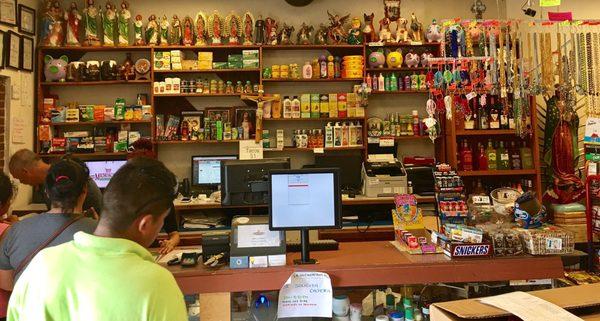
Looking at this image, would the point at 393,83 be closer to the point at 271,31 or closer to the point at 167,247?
the point at 271,31

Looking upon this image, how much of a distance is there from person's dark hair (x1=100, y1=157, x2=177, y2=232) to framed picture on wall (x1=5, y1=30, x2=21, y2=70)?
4006 millimetres

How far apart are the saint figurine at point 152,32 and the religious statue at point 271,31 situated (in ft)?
3.87

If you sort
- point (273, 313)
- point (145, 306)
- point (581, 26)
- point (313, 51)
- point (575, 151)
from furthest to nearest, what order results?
point (313, 51) < point (575, 151) < point (581, 26) < point (273, 313) < point (145, 306)

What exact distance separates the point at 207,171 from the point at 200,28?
5.06ft

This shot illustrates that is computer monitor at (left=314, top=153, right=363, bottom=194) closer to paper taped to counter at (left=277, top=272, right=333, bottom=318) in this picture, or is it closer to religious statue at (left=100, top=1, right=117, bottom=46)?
religious statue at (left=100, top=1, right=117, bottom=46)

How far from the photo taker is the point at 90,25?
16.3 feet

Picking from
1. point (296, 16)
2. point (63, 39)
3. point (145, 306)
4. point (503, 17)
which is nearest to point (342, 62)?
point (296, 16)

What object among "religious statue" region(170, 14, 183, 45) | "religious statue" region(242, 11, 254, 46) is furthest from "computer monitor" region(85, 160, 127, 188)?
"religious statue" region(242, 11, 254, 46)

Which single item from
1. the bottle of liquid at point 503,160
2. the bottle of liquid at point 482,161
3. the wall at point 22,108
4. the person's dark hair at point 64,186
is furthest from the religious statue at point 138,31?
the bottle of liquid at point 503,160

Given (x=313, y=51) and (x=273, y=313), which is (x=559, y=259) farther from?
(x=313, y=51)

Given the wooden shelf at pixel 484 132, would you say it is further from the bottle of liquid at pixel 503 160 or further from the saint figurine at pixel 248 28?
the saint figurine at pixel 248 28

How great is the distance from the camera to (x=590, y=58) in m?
4.58

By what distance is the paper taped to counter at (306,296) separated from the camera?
6.57 feet

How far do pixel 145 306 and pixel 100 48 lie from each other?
4.65 meters
